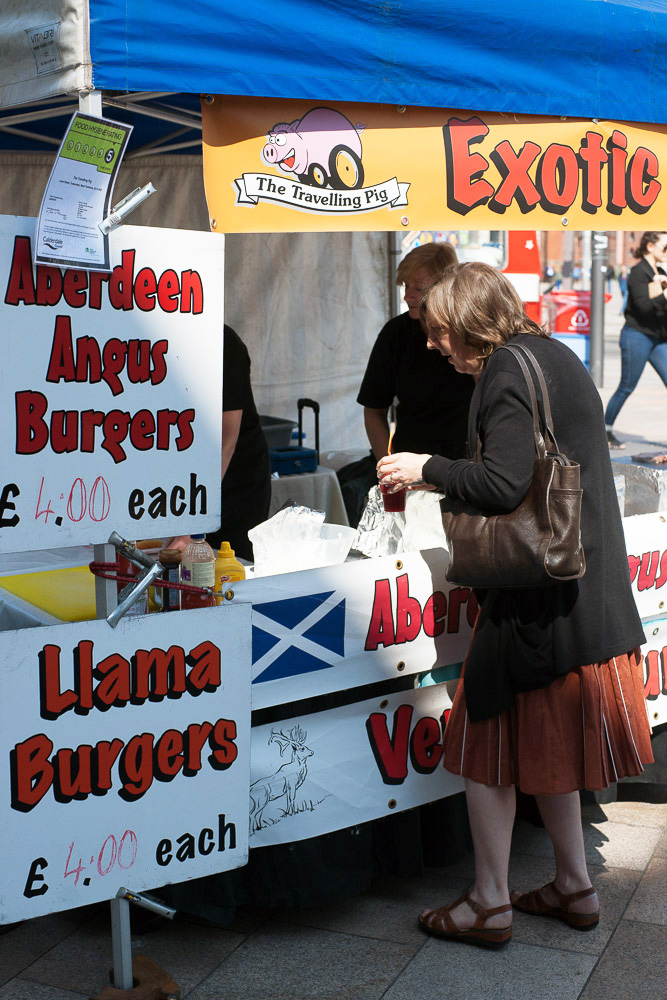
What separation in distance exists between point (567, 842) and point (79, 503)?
4.83ft

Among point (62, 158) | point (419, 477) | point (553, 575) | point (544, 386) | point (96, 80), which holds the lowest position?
point (553, 575)

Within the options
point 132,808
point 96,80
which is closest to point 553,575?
point 132,808

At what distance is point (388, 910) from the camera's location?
293 centimetres

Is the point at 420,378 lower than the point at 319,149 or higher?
lower

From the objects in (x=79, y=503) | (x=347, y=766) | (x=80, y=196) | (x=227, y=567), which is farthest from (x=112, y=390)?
(x=347, y=766)

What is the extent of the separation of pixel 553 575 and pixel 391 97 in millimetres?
1281

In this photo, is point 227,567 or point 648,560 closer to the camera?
point 227,567

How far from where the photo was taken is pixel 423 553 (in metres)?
2.91

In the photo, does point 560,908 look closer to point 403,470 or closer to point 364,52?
point 403,470

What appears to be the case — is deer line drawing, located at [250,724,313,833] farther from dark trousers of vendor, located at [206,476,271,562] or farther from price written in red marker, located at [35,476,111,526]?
dark trousers of vendor, located at [206,476,271,562]

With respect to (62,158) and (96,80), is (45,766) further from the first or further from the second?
(96,80)

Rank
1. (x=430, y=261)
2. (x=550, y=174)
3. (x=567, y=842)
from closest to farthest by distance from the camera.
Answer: (x=567, y=842)
(x=550, y=174)
(x=430, y=261)

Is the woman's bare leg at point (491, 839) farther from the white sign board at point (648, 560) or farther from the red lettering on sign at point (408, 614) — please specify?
the white sign board at point (648, 560)

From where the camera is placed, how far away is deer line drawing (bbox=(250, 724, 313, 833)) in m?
2.65
